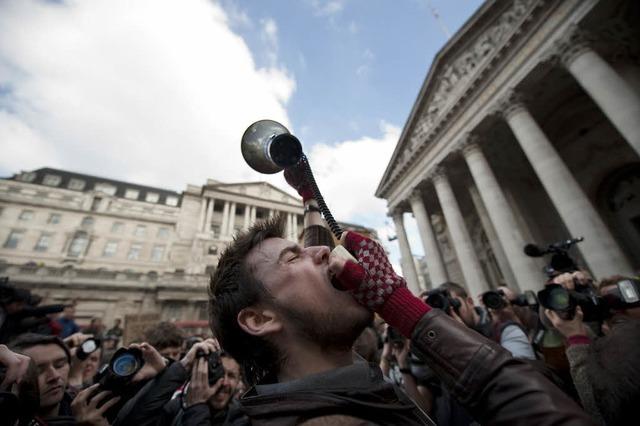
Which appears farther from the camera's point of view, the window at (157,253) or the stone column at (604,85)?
the window at (157,253)

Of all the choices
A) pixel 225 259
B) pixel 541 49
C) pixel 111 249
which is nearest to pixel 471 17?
pixel 541 49

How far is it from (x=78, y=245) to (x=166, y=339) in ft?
145

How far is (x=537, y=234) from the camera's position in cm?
1514

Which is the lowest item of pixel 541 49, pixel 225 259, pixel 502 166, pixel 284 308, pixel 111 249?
pixel 284 308

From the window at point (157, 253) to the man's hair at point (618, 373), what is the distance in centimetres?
4525

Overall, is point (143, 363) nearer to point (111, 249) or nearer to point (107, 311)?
point (107, 311)

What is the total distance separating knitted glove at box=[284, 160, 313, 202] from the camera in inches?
89.7

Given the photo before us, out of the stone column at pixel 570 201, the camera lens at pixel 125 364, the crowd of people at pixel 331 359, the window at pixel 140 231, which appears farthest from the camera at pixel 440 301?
the window at pixel 140 231

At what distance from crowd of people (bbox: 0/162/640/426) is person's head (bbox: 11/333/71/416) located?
1 centimetres

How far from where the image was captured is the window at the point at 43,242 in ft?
115

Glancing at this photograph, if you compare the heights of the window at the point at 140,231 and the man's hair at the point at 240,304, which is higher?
the window at the point at 140,231

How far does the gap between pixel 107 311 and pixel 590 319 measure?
107 feet

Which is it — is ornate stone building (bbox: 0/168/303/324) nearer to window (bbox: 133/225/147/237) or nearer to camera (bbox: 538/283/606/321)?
window (bbox: 133/225/147/237)

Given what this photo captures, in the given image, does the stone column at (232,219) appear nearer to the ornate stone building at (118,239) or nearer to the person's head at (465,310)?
the ornate stone building at (118,239)
